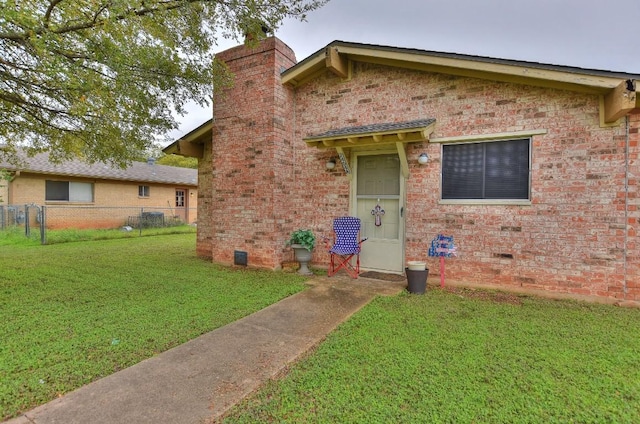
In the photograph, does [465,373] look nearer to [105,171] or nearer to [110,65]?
[110,65]

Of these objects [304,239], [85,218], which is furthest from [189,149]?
[85,218]

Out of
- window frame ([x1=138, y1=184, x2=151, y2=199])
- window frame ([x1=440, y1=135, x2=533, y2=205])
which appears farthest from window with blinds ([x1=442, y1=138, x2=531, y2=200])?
window frame ([x1=138, y1=184, x2=151, y2=199])

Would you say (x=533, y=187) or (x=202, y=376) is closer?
(x=202, y=376)

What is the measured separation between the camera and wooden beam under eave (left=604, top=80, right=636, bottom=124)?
373cm

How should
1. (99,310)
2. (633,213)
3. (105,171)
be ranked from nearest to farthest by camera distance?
1. (99,310)
2. (633,213)
3. (105,171)

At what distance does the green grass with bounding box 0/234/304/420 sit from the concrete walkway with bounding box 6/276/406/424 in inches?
8.1

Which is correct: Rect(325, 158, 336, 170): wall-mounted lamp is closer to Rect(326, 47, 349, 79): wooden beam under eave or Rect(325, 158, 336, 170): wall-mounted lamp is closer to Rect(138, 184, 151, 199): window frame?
Rect(326, 47, 349, 79): wooden beam under eave

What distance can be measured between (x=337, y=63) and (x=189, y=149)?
4355 mm

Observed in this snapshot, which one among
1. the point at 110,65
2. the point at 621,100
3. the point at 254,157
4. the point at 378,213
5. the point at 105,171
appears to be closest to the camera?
the point at 621,100

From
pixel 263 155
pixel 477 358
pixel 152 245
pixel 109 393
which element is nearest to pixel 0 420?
pixel 109 393

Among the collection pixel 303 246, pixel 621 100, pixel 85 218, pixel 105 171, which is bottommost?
A: pixel 303 246

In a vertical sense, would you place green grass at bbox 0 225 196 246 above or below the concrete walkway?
above

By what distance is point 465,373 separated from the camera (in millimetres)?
2484

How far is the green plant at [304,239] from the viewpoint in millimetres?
6039
